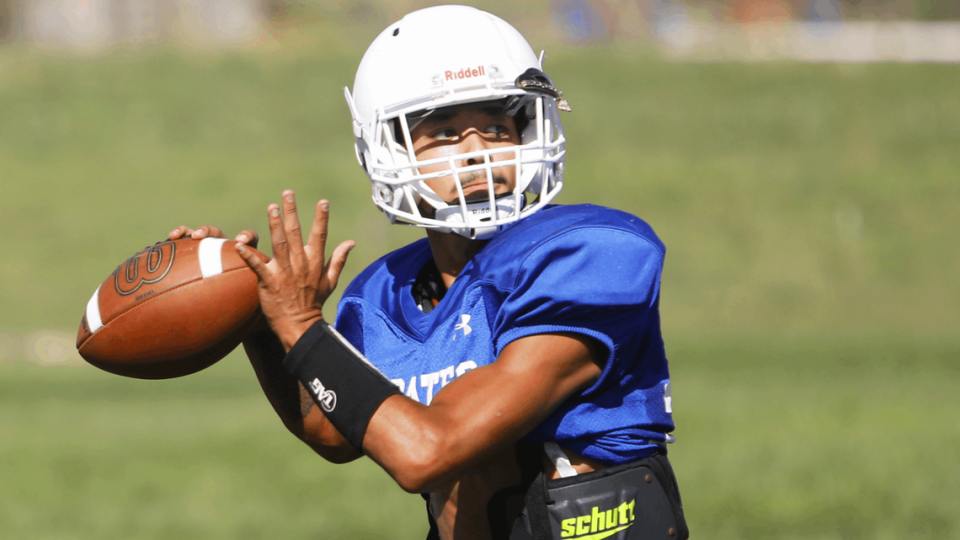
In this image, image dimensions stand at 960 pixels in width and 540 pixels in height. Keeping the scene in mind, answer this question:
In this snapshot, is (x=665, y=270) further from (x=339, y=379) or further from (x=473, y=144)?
(x=339, y=379)

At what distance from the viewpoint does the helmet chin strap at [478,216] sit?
2438 millimetres

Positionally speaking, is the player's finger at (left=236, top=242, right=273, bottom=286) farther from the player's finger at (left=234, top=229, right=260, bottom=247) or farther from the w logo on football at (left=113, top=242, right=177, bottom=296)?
the w logo on football at (left=113, top=242, right=177, bottom=296)

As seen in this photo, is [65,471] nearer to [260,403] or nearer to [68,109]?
[260,403]

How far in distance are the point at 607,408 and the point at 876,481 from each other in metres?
4.18

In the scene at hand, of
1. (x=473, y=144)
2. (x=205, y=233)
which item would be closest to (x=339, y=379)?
(x=473, y=144)

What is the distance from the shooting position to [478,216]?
245cm

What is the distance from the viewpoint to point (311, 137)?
17.0 meters

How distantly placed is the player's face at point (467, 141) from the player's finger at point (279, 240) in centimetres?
48

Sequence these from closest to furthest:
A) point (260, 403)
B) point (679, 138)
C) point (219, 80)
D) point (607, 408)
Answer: point (607, 408) → point (260, 403) → point (679, 138) → point (219, 80)

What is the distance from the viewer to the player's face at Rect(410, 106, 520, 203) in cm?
249

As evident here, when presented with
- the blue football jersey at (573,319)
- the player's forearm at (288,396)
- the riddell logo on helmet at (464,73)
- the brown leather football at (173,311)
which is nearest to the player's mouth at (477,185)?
the blue football jersey at (573,319)

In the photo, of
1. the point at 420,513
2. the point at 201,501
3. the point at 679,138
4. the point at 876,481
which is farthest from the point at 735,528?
the point at 679,138

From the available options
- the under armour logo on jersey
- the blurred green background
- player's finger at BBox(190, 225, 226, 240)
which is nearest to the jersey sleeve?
the under armour logo on jersey

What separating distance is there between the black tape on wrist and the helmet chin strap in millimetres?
433
